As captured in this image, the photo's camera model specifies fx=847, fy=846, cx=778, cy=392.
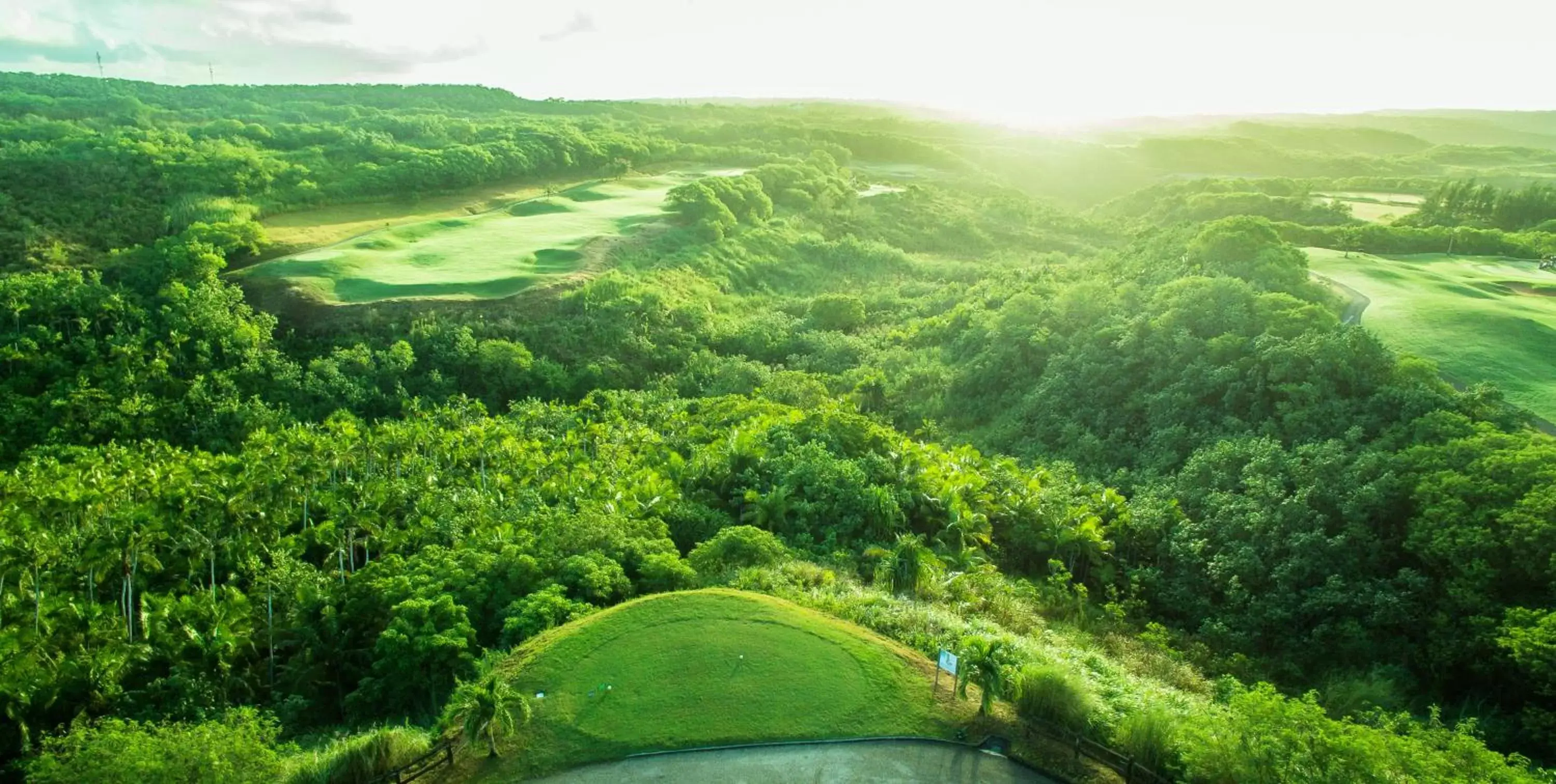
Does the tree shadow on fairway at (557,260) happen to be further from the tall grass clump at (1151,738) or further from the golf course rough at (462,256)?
the tall grass clump at (1151,738)

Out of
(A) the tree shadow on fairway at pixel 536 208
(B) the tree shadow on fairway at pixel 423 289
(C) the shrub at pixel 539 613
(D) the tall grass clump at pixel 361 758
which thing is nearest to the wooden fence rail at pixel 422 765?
(D) the tall grass clump at pixel 361 758

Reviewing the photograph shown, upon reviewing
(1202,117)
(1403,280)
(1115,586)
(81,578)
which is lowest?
(1115,586)

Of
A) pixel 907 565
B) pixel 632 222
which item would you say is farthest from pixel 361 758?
pixel 632 222

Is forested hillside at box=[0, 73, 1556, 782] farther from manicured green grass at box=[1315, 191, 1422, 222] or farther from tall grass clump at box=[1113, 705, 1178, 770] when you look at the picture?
manicured green grass at box=[1315, 191, 1422, 222]

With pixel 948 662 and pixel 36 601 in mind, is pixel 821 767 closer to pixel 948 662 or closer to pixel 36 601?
pixel 948 662

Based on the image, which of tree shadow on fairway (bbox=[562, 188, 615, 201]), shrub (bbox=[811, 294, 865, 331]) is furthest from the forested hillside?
tree shadow on fairway (bbox=[562, 188, 615, 201])

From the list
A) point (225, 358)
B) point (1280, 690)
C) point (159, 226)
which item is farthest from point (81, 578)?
point (159, 226)

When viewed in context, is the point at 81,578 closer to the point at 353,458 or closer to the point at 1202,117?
the point at 353,458
